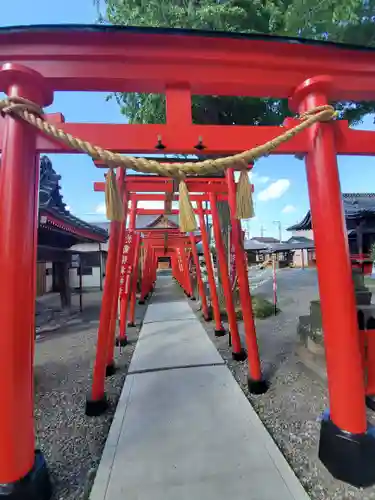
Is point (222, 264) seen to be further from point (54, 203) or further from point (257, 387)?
point (54, 203)

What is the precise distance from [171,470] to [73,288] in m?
16.0

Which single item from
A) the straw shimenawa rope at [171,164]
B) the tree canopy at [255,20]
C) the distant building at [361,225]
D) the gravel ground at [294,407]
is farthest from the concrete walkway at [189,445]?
the distant building at [361,225]

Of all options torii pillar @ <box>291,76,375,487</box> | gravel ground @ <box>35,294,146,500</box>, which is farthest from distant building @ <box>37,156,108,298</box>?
torii pillar @ <box>291,76,375,487</box>

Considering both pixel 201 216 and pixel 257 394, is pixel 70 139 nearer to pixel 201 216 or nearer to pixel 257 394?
pixel 257 394

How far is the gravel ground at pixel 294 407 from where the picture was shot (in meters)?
1.98

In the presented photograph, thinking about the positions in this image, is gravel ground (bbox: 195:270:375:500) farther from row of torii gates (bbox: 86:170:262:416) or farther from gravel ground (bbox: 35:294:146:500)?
gravel ground (bbox: 35:294:146:500)

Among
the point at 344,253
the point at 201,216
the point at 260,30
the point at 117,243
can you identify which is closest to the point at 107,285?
the point at 117,243

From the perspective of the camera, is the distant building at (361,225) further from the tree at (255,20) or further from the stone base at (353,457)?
the stone base at (353,457)

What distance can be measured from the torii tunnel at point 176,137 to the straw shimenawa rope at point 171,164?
0.10 m

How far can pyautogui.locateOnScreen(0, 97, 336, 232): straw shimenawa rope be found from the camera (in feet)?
5.40

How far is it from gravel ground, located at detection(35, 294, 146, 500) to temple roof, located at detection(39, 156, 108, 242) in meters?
2.91

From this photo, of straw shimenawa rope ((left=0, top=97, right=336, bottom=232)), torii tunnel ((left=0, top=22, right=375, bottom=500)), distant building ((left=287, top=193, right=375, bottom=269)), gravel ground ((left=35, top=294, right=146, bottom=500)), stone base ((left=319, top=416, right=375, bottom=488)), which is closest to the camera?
straw shimenawa rope ((left=0, top=97, right=336, bottom=232))

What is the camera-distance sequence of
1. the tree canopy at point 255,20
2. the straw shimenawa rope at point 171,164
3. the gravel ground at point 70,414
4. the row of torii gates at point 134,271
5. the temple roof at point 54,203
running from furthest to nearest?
the temple roof at point 54,203
the tree canopy at point 255,20
the row of torii gates at point 134,271
the gravel ground at point 70,414
the straw shimenawa rope at point 171,164

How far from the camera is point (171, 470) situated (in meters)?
2.13
